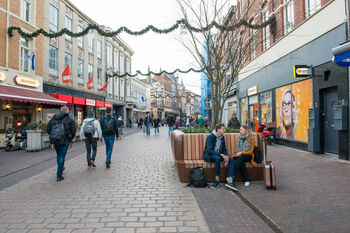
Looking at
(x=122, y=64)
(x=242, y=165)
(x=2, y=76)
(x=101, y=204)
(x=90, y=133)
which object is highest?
(x=122, y=64)

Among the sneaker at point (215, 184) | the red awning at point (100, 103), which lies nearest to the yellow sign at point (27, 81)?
the red awning at point (100, 103)

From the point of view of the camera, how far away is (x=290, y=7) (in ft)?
38.3

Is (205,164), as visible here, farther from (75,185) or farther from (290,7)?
(290,7)

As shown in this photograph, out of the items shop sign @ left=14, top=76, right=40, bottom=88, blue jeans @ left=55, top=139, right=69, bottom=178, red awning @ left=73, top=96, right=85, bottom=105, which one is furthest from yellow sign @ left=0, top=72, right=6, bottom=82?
blue jeans @ left=55, top=139, right=69, bottom=178

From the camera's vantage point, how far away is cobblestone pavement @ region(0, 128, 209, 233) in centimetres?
324

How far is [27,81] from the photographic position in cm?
1514

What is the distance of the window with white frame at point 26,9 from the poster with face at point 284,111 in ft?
53.1

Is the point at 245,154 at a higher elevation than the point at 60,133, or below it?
below

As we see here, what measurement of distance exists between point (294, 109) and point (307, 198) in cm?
746

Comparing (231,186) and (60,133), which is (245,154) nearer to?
(231,186)

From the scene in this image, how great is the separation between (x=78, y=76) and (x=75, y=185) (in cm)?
2043

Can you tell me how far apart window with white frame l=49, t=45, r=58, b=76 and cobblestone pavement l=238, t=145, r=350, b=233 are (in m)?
18.4

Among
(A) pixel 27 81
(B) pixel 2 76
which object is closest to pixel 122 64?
(A) pixel 27 81

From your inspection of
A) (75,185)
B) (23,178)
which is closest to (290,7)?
(75,185)
